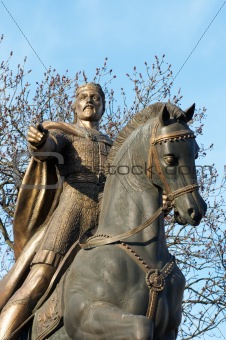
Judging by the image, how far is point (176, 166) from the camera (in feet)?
21.3

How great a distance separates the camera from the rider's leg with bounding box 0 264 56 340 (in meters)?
7.32

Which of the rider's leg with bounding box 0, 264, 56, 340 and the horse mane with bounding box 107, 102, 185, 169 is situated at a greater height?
the horse mane with bounding box 107, 102, 185, 169

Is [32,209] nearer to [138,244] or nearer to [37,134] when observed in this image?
[37,134]

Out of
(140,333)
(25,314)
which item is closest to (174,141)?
(140,333)

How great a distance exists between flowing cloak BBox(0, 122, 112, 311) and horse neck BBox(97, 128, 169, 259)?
112 centimetres

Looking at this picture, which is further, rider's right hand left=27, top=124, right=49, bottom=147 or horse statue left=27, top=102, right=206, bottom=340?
rider's right hand left=27, top=124, right=49, bottom=147

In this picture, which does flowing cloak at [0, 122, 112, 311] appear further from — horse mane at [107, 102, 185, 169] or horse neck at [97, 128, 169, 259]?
horse neck at [97, 128, 169, 259]

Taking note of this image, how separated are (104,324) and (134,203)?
95 cm

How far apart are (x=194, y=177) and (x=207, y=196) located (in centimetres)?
970

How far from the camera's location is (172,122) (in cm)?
664

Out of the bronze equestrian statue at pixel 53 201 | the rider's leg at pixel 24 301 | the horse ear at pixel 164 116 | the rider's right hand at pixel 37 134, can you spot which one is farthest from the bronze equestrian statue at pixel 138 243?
the rider's right hand at pixel 37 134

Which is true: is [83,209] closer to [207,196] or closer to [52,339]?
[52,339]

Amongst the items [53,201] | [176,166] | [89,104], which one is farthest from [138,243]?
[89,104]

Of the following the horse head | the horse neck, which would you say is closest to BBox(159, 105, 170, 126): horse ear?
the horse head
